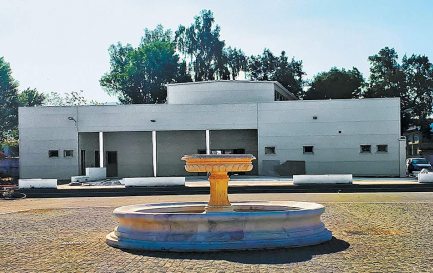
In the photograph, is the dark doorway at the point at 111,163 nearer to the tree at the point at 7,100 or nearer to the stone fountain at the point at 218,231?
the stone fountain at the point at 218,231

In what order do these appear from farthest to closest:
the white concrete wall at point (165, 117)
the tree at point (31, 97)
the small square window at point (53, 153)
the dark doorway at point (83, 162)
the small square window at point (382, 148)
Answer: the tree at point (31, 97), the dark doorway at point (83, 162), the small square window at point (53, 153), the white concrete wall at point (165, 117), the small square window at point (382, 148)

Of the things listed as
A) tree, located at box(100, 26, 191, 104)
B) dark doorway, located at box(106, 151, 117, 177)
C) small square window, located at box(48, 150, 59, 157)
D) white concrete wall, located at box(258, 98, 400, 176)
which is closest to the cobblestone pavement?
white concrete wall, located at box(258, 98, 400, 176)

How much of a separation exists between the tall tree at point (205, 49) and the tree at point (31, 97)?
891 inches

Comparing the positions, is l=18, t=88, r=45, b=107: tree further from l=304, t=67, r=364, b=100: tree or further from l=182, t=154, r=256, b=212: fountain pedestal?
l=182, t=154, r=256, b=212: fountain pedestal

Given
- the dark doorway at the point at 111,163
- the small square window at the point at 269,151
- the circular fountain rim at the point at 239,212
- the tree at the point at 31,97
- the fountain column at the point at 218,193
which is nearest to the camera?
the circular fountain rim at the point at 239,212

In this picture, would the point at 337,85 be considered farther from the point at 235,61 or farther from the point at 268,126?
the point at 268,126

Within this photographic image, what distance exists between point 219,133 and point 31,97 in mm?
47895

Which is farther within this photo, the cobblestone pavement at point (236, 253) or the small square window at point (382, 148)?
the small square window at point (382, 148)

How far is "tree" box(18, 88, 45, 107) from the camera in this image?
253ft

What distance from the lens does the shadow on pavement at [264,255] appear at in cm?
854

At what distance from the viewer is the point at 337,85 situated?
63.8 metres

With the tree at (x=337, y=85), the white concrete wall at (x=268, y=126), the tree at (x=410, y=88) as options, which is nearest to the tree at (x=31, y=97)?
the tree at (x=337, y=85)

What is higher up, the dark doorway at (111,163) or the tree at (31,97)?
the tree at (31,97)

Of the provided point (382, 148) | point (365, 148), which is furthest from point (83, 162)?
point (382, 148)
